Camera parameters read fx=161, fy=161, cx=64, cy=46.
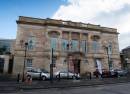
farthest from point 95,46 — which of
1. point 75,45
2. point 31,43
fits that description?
point 31,43

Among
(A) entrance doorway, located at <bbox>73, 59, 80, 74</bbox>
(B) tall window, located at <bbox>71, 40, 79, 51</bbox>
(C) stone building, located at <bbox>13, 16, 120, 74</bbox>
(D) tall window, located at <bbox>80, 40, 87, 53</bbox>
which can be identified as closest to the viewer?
(C) stone building, located at <bbox>13, 16, 120, 74</bbox>

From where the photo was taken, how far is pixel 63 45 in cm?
3519

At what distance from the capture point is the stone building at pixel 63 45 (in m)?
32.7

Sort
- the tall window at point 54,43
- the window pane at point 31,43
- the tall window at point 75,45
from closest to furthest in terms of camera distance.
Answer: the window pane at point 31,43 → the tall window at point 54,43 → the tall window at point 75,45

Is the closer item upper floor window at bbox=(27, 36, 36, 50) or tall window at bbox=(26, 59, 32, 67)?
tall window at bbox=(26, 59, 32, 67)

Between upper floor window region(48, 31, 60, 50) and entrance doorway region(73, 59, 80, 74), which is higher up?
upper floor window region(48, 31, 60, 50)

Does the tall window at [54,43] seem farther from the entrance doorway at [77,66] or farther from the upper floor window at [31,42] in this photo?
the entrance doorway at [77,66]

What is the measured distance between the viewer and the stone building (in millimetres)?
32719

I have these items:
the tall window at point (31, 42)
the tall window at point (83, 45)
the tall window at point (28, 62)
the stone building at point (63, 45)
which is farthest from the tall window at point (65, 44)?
the tall window at point (28, 62)

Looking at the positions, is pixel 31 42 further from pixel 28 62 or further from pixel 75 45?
pixel 75 45

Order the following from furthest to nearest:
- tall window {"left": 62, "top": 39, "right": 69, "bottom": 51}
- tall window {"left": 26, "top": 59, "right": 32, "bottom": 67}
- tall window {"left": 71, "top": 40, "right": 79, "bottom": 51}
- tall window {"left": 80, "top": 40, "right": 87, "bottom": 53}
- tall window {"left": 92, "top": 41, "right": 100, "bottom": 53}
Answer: tall window {"left": 92, "top": 41, "right": 100, "bottom": 53}, tall window {"left": 80, "top": 40, "right": 87, "bottom": 53}, tall window {"left": 71, "top": 40, "right": 79, "bottom": 51}, tall window {"left": 62, "top": 39, "right": 69, "bottom": 51}, tall window {"left": 26, "top": 59, "right": 32, "bottom": 67}

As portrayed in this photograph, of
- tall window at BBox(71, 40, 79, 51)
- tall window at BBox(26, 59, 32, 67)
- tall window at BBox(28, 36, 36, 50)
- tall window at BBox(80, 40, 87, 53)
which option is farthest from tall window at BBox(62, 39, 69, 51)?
tall window at BBox(26, 59, 32, 67)

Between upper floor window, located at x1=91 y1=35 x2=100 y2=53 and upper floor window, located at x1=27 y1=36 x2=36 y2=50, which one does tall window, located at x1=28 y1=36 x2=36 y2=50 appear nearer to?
upper floor window, located at x1=27 y1=36 x2=36 y2=50

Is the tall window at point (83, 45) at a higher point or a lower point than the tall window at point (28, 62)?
higher
